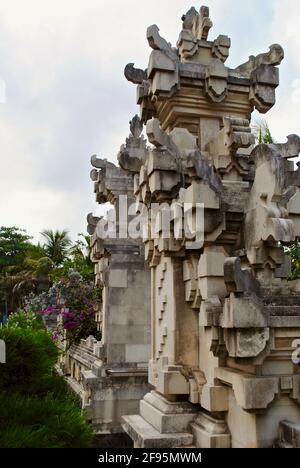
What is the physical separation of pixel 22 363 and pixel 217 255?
2.30m

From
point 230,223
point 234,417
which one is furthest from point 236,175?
point 234,417

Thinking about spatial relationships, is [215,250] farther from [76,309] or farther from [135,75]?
[76,309]

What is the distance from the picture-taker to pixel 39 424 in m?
3.76

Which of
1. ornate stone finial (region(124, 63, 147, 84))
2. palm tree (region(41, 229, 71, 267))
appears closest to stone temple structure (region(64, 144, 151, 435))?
ornate stone finial (region(124, 63, 147, 84))

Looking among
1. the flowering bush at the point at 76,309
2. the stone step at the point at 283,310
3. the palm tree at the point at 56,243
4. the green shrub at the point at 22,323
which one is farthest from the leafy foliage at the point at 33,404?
the palm tree at the point at 56,243

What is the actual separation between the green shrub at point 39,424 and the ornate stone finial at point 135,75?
4.50 meters

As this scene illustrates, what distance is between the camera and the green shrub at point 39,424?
3.38 metres

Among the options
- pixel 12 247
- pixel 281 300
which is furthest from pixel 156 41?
pixel 12 247

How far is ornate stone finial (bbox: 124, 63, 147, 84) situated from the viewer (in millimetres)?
6625

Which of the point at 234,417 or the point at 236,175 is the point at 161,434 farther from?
the point at 236,175

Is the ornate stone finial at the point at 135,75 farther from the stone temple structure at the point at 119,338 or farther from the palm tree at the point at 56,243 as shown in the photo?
the palm tree at the point at 56,243

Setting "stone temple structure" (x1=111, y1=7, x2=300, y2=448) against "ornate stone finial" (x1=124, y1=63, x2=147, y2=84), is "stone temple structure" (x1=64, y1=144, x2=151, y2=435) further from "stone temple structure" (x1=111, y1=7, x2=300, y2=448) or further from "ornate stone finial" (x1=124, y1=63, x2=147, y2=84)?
"stone temple structure" (x1=111, y1=7, x2=300, y2=448)

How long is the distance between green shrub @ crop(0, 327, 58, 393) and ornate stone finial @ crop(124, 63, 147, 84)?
152 inches
